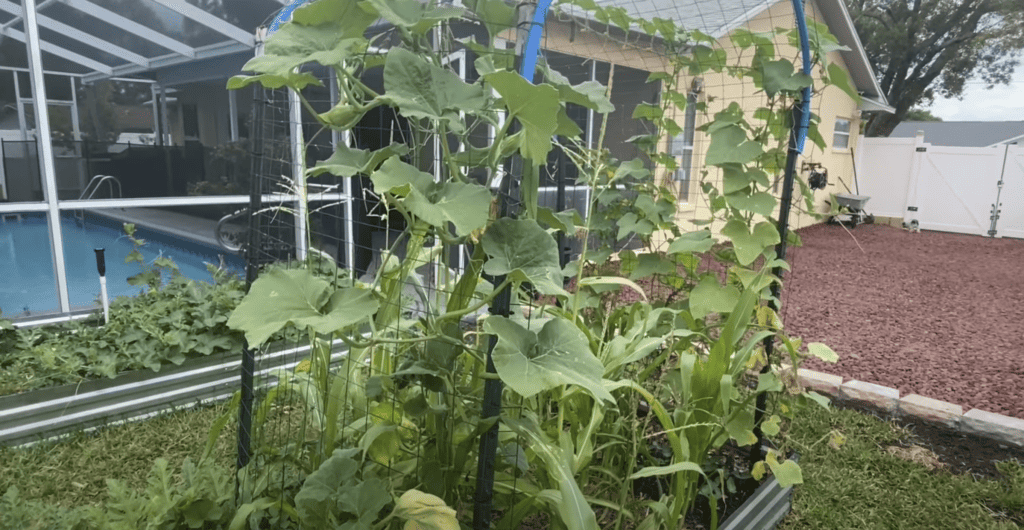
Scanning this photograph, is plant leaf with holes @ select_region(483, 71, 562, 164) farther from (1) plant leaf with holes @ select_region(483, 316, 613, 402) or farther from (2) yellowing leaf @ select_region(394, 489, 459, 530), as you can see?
(2) yellowing leaf @ select_region(394, 489, 459, 530)

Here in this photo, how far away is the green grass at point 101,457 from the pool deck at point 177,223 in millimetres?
1948

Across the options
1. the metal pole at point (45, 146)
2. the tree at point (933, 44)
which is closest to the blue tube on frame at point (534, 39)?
the metal pole at point (45, 146)

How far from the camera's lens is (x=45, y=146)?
10.0ft

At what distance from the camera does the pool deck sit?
13.3 ft

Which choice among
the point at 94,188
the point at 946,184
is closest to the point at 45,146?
the point at 94,188

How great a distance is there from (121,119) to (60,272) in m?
1.22

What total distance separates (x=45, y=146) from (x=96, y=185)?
1.46 ft

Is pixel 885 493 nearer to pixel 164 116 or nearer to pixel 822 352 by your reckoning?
pixel 822 352

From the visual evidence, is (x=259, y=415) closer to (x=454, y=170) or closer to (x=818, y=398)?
(x=454, y=170)

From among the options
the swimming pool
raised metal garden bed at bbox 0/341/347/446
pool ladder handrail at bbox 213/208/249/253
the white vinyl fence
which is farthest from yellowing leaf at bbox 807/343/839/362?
the white vinyl fence

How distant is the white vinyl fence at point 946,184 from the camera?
33.4ft

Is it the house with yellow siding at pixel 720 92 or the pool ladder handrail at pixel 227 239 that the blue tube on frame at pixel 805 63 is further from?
the pool ladder handrail at pixel 227 239

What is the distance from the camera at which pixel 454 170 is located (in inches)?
43.4

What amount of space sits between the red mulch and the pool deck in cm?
365
